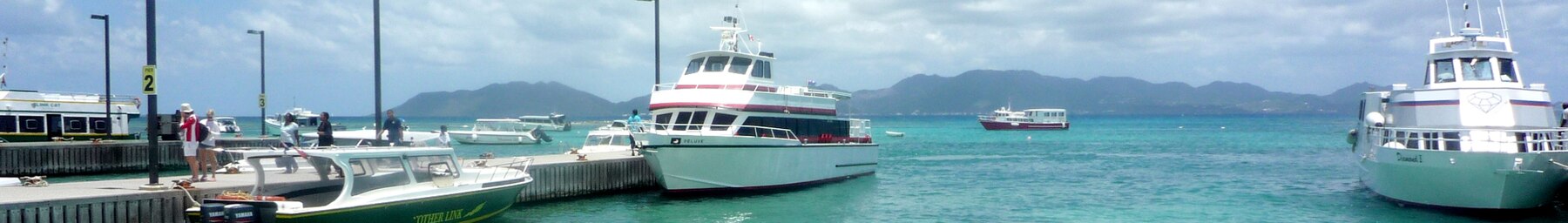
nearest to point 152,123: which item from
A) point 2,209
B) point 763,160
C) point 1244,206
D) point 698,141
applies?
point 2,209

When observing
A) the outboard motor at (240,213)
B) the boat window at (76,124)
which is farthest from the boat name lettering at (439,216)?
the boat window at (76,124)

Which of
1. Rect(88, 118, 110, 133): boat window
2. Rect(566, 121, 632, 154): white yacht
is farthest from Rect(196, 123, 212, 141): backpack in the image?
Rect(88, 118, 110, 133): boat window

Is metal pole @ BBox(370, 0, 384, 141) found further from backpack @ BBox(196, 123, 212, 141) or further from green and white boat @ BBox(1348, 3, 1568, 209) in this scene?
green and white boat @ BBox(1348, 3, 1568, 209)

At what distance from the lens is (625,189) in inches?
992

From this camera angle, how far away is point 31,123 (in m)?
34.4

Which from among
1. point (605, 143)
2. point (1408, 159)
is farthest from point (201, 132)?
point (1408, 159)

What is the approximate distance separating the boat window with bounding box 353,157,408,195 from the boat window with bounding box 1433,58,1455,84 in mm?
Answer: 18640

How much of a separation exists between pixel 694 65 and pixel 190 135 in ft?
38.0

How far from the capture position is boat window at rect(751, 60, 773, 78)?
Answer: 2628 cm

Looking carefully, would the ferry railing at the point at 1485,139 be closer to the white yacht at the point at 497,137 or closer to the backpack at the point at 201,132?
the backpack at the point at 201,132

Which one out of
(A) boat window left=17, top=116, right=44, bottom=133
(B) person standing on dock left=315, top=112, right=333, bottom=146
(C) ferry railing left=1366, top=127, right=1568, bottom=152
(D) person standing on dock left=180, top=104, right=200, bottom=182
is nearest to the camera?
(D) person standing on dock left=180, top=104, right=200, bottom=182

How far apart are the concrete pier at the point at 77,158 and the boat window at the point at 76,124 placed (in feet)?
11.8

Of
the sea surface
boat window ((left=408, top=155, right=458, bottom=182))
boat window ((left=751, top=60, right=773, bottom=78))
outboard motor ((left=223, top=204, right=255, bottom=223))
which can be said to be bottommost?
the sea surface

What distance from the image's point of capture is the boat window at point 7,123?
33812mm
